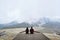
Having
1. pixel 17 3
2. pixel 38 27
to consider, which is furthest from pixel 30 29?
pixel 17 3

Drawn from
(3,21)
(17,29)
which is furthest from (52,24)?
(3,21)

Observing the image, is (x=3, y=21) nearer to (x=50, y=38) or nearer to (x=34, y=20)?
(x=34, y=20)

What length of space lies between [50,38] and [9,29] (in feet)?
4.80

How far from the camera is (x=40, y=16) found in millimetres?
5242

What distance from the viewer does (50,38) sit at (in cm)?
495

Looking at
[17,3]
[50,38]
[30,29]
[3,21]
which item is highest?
[17,3]

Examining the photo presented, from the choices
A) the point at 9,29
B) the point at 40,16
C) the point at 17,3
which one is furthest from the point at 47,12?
the point at 9,29

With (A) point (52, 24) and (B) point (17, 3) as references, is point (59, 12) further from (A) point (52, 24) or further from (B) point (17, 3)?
(B) point (17, 3)

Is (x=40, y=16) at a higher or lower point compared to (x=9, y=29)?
higher

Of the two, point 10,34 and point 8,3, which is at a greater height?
point 8,3

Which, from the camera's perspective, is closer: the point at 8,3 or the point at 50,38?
the point at 50,38

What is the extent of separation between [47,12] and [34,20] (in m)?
0.55

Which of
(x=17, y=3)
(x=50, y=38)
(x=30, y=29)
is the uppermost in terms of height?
(x=17, y=3)

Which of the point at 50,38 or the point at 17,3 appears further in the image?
the point at 17,3
